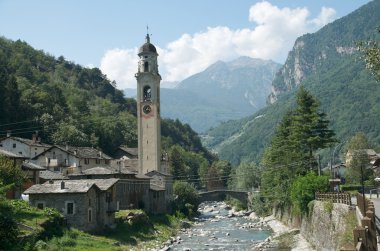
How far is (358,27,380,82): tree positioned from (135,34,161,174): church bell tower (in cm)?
7169

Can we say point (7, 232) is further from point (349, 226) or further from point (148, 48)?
point (148, 48)

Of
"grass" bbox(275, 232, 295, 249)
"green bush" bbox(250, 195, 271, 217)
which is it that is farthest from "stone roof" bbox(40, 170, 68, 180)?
"green bush" bbox(250, 195, 271, 217)

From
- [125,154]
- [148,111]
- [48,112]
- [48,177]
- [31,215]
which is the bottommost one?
[31,215]

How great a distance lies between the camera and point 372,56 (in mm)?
22641

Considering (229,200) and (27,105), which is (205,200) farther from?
(27,105)

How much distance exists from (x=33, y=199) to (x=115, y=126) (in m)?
82.9

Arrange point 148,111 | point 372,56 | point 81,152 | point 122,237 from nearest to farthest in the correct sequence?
1. point 372,56
2. point 122,237
3. point 81,152
4. point 148,111

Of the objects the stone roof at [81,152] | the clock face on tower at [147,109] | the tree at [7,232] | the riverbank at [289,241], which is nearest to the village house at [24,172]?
the tree at [7,232]

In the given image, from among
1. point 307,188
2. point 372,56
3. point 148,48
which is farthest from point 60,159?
point 372,56

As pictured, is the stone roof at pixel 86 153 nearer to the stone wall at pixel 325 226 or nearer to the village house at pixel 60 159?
the village house at pixel 60 159

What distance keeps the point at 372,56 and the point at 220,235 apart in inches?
1838

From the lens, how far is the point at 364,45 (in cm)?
2330

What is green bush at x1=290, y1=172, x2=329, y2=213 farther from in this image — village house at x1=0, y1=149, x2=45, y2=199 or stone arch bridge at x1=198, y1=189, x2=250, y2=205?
stone arch bridge at x1=198, y1=189, x2=250, y2=205

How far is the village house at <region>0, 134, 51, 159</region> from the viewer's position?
80.4 m
